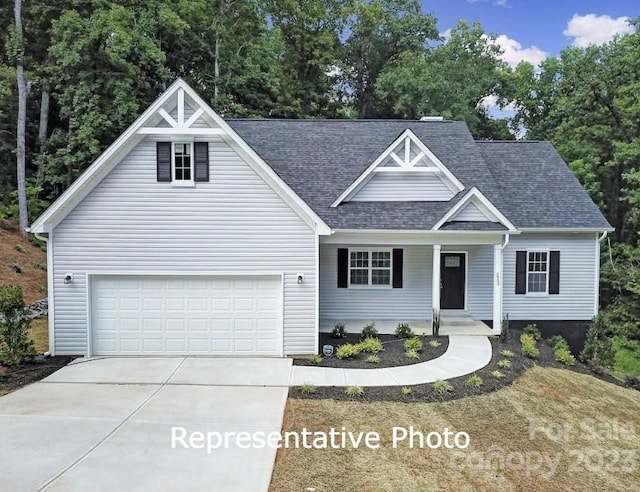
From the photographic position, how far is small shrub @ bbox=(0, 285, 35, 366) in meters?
9.80

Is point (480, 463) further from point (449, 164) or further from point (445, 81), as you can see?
point (445, 81)

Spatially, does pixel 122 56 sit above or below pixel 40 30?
below

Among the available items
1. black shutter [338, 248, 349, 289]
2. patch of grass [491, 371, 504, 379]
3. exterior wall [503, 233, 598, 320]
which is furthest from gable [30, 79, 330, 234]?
exterior wall [503, 233, 598, 320]

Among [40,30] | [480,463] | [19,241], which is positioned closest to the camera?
[480,463]

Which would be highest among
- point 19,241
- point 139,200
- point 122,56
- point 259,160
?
point 122,56

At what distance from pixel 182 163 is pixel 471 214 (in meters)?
7.76

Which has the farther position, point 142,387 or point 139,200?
point 139,200

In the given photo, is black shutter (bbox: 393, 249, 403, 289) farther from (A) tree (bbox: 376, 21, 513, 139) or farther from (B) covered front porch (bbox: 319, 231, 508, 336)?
(A) tree (bbox: 376, 21, 513, 139)

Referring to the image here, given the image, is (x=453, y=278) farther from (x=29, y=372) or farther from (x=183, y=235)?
(x=29, y=372)

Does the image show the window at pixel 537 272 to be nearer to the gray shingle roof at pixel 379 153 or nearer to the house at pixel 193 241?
the gray shingle roof at pixel 379 153

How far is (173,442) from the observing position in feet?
21.6

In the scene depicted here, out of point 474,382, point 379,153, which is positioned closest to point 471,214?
point 379,153

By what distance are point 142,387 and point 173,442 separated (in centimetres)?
266

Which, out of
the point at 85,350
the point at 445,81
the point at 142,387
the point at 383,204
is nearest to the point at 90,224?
the point at 85,350
